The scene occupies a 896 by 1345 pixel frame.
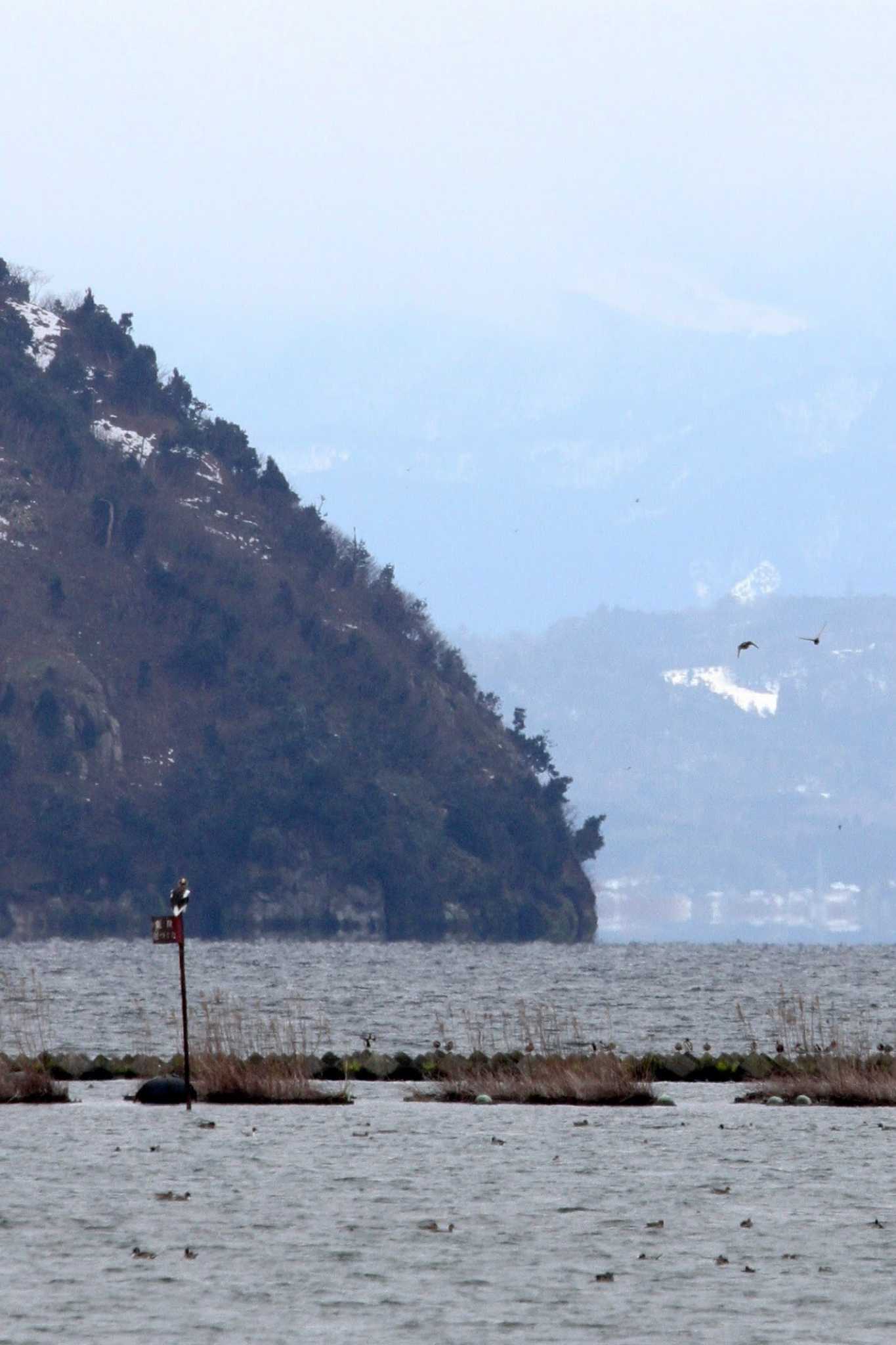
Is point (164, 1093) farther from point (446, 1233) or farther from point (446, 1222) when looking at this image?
point (446, 1233)

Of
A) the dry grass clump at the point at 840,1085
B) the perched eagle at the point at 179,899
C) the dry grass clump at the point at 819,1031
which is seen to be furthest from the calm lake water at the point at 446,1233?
the dry grass clump at the point at 819,1031

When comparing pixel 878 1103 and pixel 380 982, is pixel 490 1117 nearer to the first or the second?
pixel 878 1103

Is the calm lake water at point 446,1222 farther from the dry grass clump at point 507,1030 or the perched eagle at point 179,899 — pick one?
the dry grass clump at point 507,1030

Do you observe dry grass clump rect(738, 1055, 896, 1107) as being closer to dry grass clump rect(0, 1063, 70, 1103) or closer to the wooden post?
the wooden post

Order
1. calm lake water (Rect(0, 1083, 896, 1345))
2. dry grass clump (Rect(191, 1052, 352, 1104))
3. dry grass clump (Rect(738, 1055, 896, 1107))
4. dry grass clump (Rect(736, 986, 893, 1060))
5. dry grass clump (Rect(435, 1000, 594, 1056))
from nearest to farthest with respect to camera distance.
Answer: calm lake water (Rect(0, 1083, 896, 1345)) → dry grass clump (Rect(191, 1052, 352, 1104)) → dry grass clump (Rect(738, 1055, 896, 1107)) → dry grass clump (Rect(736, 986, 893, 1060)) → dry grass clump (Rect(435, 1000, 594, 1056))

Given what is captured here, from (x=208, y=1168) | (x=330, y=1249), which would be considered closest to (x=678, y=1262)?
(x=330, y=1249)

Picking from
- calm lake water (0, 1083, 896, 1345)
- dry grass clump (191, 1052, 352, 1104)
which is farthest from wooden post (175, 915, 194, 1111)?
calm lake water (0, 1083, 896, 1345)

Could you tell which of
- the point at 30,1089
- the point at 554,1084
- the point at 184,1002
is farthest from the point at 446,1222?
the point at 30,1089
